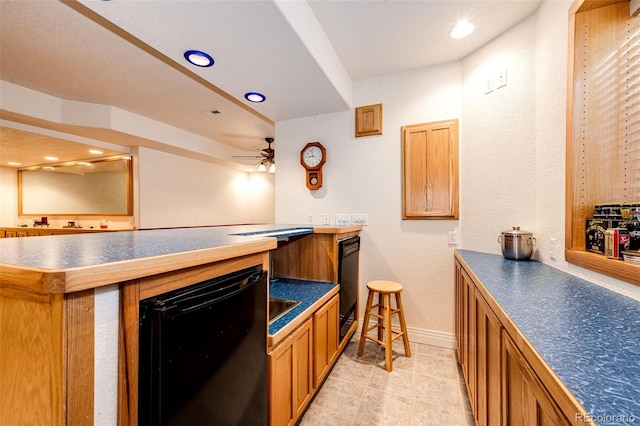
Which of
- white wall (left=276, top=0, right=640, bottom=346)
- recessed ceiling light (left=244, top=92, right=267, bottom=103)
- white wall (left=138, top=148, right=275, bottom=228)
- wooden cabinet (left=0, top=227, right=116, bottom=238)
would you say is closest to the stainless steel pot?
white wall (left=276, top=0, right=640, bottom=346)

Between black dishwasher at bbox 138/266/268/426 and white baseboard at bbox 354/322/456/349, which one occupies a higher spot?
black dishwasher at bbox 138/266/268/426

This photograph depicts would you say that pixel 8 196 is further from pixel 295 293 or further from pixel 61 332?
pixel 61 332

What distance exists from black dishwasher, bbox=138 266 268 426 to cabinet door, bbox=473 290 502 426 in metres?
0.98

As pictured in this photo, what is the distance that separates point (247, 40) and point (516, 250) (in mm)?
2326

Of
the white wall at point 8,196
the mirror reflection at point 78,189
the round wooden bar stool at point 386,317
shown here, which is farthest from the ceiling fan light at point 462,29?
the white wall at point 8,196

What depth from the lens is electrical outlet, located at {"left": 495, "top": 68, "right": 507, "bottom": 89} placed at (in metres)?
2.05

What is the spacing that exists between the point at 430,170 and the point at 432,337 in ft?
5.38

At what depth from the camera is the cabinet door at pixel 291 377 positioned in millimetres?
1240

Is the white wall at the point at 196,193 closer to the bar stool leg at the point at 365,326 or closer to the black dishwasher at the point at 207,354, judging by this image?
the bar stool leg at the point at 365,326

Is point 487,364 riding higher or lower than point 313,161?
lower

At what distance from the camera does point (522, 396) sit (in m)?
0.77

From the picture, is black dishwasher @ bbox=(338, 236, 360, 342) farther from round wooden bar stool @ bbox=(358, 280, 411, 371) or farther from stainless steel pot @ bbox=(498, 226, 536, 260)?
stainless steel pot @ bbox=(498, 226, 536, 260)

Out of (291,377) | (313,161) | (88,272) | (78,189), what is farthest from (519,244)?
(78,189)

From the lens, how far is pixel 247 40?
1.62 m
